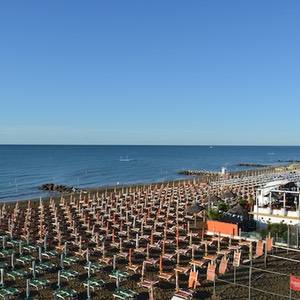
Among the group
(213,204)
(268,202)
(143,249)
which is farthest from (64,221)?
(268,202)

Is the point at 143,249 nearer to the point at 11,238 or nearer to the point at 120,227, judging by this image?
the point at 120,227

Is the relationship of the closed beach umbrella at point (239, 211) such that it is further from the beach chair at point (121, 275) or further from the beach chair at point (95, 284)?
the beach chair at point (95, 284)

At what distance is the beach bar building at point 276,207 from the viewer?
67.8 feet

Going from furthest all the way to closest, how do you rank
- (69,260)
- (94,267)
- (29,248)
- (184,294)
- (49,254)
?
(29,248)
(49,254)
(69,260)
(94,267)
(184,294)

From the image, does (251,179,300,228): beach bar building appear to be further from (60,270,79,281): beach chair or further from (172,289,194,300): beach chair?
(60,270,79,281): beach chair

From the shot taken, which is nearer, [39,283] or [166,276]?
[39,283]

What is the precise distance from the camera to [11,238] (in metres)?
20.2

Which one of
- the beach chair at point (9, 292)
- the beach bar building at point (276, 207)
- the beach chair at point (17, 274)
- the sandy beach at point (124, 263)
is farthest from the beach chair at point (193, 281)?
the beach bar building at point (276, 207)

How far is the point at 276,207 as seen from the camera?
2167 centimetres

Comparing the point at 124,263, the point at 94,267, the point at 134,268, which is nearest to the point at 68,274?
the point at 94,267

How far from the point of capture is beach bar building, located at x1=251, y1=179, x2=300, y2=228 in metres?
20.7

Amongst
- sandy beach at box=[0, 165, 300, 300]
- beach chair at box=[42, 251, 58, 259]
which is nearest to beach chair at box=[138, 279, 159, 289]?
sandy beach at box=[0, 165, 300, 300]

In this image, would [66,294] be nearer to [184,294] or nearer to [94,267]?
[94,267]

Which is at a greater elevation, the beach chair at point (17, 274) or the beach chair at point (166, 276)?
the beach chair at point (166, 276)
